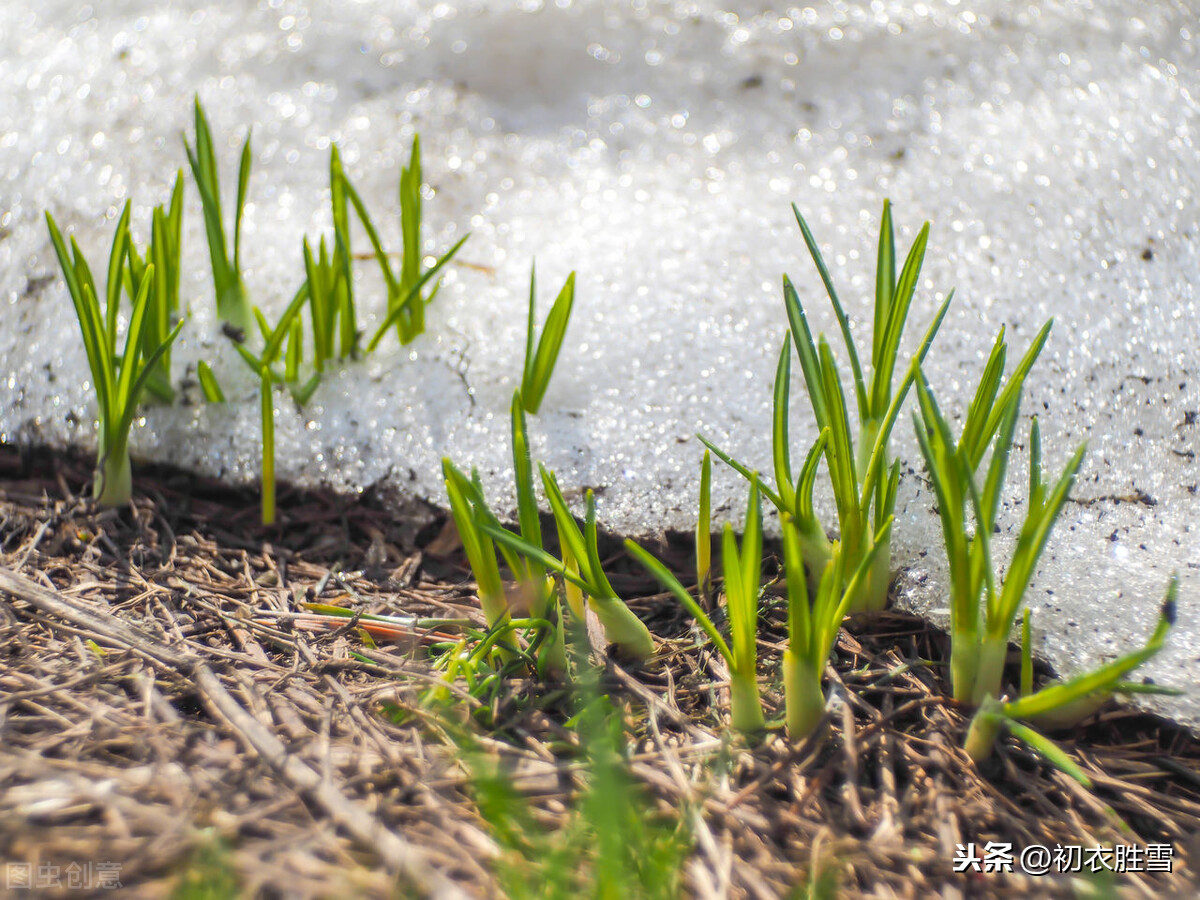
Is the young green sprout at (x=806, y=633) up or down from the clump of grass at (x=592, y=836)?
up

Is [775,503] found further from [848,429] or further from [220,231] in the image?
[220,231]

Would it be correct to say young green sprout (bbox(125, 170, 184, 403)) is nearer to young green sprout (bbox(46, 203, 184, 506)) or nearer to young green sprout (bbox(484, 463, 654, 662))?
young green sprout (bbox(46, 203, 184, 506))

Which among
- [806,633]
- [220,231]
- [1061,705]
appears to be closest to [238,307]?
[220,231]

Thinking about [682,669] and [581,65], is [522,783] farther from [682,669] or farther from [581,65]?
[581,65]

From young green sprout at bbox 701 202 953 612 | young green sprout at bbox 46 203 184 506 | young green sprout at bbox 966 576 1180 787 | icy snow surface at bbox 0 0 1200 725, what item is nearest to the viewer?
young green sprout at bbox 966 576 1180 787

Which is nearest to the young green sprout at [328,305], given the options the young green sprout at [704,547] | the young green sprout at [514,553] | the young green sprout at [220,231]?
the young green sprout at [220,231]

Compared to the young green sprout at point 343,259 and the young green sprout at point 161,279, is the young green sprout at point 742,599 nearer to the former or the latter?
the young green sprout at point 343,259

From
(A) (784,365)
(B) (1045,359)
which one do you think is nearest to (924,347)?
(A) (784,365)

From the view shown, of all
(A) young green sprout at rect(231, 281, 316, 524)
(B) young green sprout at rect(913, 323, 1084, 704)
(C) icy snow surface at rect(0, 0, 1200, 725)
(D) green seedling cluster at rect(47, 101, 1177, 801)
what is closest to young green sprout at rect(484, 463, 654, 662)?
(D) green seedling cluster at rect(47, 101, 1177, 801)
